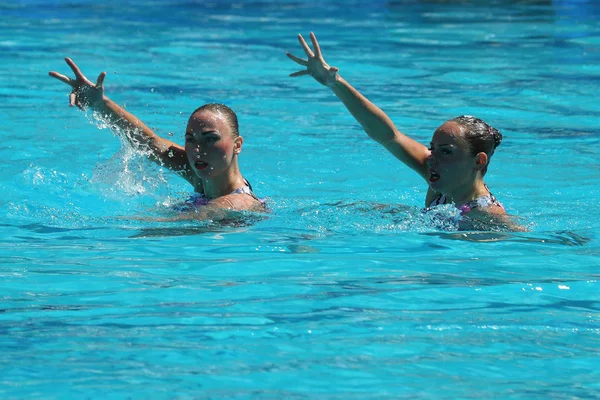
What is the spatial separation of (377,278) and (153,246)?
47.4 inches

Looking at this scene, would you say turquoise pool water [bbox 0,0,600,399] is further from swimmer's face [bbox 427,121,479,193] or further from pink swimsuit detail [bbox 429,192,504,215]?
swimmer's face [bbox 427,121,479,193]

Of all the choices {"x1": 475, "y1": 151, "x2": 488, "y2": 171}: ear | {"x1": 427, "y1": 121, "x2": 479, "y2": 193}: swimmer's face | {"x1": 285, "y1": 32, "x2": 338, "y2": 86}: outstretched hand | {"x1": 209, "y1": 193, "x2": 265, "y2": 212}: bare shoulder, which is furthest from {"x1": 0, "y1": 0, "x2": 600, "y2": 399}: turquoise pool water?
{"x1": 285, "y1": 32, "x2": 338, "y2": 86}: outstretched hand

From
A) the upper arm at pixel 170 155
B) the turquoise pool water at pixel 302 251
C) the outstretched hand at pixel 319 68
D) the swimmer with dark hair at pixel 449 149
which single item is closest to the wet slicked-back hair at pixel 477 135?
the swimmer with dark hair at pixel 449 149

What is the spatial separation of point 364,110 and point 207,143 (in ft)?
2.83

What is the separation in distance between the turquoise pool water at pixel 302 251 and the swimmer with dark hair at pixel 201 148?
20cm

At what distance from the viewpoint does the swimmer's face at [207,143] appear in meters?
5.46

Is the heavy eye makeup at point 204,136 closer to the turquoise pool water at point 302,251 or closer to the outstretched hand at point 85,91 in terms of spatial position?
the turquoise pool water at point 302,251

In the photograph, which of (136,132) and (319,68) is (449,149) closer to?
Result: (319,68)

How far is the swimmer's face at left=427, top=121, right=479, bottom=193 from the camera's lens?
5.24m

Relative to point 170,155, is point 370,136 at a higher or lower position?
higher

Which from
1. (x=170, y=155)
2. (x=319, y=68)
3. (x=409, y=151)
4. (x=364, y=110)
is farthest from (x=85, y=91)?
(x=409, y=151)

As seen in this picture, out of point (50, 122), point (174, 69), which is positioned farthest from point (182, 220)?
point (174, 69)

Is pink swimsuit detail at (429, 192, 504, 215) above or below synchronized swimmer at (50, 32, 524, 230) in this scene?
below

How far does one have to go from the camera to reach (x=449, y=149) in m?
5.23
